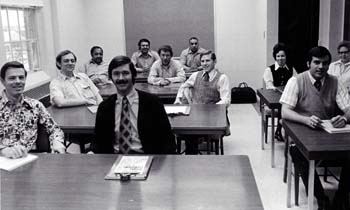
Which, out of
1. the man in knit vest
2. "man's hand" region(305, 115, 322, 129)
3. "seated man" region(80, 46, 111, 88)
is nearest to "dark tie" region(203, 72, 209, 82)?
the man in knit vest

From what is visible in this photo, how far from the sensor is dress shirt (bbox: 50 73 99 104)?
4054 mm

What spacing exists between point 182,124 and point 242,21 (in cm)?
537

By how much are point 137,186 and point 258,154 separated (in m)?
2.97

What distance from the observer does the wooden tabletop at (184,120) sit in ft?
9.91

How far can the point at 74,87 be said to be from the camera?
13.7 feet

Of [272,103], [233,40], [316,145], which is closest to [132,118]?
[316,145]

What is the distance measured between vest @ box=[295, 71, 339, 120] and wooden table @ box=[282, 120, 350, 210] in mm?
378

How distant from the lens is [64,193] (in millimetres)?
1834

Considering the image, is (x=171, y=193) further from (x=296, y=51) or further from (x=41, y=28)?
(x=296, y=51)

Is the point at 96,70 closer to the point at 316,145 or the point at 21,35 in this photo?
the point at 21,35

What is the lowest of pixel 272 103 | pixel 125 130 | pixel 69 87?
pixel 272 103

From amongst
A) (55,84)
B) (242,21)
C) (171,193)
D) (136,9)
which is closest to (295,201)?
(171,193)

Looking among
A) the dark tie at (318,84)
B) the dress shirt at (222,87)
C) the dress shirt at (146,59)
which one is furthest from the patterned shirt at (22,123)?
the dress shirt at (146,59)

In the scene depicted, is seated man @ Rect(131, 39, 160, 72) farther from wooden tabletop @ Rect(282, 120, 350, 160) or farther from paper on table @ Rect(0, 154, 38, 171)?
paper on table @ Rect(0, 154, 38, 171)
